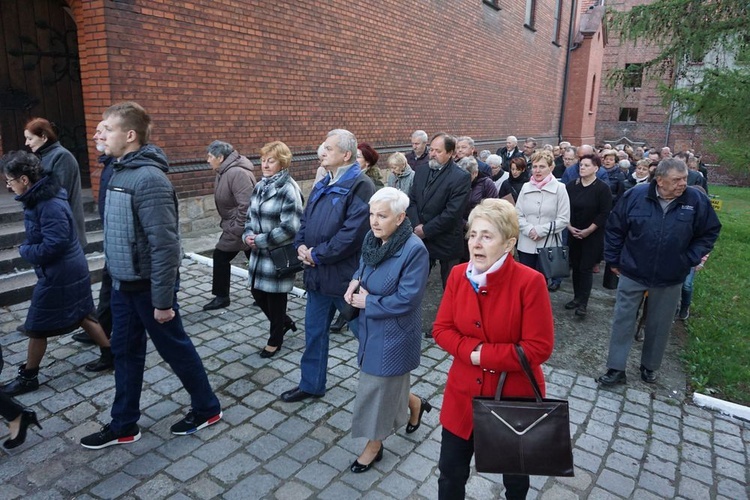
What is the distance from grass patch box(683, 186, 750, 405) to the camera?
474 centimetres

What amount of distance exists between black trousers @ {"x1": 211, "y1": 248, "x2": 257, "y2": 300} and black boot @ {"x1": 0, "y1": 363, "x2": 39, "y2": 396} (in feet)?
6.59

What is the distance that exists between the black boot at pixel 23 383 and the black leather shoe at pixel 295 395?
186 cm

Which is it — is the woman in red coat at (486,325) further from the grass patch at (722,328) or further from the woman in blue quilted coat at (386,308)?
the grass patch at (722,328)

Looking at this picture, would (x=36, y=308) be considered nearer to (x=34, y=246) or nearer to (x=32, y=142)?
(x=34, y=246)

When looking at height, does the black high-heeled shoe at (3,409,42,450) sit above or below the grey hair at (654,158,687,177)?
below

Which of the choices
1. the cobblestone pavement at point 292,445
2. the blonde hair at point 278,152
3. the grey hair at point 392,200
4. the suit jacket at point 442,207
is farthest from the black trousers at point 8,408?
the suit jacket at point 442,207

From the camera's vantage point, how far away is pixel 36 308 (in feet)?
12.7

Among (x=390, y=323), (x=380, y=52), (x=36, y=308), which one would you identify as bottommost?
(x=36, y=308)

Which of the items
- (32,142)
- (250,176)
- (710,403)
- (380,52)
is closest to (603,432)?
(710,403)

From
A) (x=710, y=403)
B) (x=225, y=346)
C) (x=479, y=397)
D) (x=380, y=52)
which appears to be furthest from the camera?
(x=380, y=52)

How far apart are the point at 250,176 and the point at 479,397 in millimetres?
3819

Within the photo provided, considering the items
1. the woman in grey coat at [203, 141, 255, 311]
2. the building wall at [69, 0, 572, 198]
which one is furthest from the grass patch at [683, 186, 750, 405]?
the building wall at [69, 0, 572, 198]

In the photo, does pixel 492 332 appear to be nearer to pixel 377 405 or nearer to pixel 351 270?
pixel 377 405

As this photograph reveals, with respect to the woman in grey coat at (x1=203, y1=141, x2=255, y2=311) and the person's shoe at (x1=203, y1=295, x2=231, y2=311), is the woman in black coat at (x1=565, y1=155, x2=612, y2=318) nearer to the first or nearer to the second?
the woman in grey coat at (x1=203, y1=141, x2=255, y2=311)
